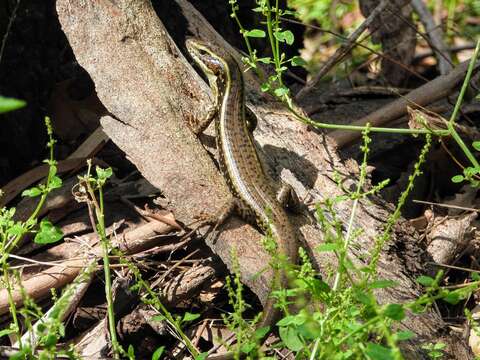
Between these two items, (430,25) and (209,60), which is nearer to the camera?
(209,60)

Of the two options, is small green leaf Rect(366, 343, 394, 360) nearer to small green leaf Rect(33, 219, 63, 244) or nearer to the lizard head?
small green leaf Rect(33, 219, 63, 244)

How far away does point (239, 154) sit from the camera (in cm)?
516

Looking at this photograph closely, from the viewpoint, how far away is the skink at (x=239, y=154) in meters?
4.77

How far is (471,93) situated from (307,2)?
15.1ft

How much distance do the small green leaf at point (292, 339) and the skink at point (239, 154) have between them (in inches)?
32.6

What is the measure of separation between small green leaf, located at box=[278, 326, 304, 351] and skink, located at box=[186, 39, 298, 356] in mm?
828

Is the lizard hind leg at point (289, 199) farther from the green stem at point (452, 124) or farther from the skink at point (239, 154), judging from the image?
the green stem at point (452, 124)

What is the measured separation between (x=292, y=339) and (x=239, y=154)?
196 cm

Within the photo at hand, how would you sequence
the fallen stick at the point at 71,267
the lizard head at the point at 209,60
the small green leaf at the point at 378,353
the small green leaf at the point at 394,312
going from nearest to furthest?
the small green leaf at the point at 378,353 < the small green leaf at the point at 394,312 < the fallen stick at the point at 71,267 < the lizard head at the point at 209,60

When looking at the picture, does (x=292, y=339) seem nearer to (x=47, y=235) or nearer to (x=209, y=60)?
(x=47, y=235)

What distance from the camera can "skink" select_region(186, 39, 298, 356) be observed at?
477 centimetres

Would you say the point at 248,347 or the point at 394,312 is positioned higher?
the point at 394,312

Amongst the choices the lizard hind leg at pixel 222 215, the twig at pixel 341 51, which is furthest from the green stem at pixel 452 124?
the twig at pixel 341 51

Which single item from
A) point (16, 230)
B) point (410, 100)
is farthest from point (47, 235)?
point (410, 100)
